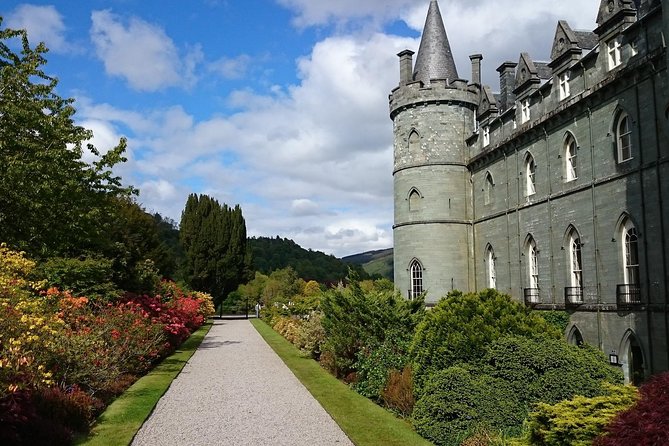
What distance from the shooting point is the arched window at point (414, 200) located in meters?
27.5

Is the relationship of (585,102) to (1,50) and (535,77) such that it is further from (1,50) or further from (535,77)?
(1,50)

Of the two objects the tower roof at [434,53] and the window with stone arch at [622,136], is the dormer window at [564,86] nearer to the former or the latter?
the window with stone arch at [622,136]

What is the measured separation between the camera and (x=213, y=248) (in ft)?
171

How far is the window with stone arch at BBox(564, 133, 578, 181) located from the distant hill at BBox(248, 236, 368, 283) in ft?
173

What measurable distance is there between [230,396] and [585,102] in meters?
→ 13.8

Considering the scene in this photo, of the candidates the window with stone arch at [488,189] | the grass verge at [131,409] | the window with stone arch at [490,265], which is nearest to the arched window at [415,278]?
the window with stone arch at [490,265]

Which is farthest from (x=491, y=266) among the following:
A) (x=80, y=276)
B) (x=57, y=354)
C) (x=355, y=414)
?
(x=57, y=354)

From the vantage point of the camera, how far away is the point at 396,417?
1105 centimetres

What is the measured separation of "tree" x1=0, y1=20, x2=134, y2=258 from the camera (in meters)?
14.0

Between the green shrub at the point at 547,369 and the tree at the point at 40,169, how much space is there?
11110 mm

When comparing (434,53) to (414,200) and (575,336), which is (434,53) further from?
(575,336)

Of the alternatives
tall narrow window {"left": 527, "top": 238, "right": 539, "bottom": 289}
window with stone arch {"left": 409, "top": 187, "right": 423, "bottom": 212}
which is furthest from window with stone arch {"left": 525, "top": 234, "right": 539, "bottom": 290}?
window with stone arch {"left": 409, "top": 187, "right": 423, "bottom": 212}

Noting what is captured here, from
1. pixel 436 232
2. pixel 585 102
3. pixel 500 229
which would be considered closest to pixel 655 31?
pixel 585 102

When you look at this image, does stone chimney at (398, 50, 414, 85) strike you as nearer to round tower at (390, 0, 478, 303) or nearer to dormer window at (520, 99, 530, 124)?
round tower at (390, 0, 478, 303)
